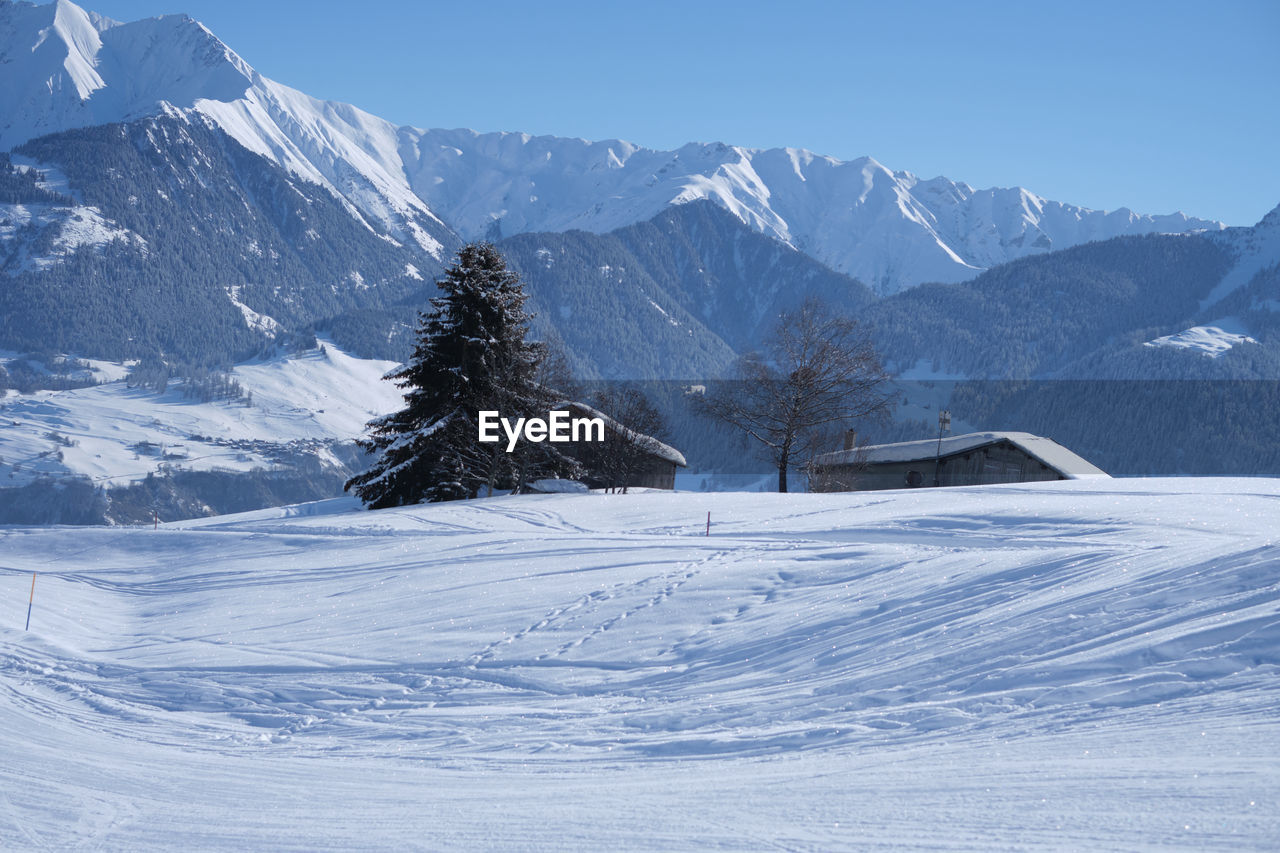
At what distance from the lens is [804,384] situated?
33125 millimetres

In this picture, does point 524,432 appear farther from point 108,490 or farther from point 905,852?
point 108,490

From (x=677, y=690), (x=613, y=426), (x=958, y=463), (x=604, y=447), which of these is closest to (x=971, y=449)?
(x=958, y=463)

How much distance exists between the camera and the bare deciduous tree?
109ft

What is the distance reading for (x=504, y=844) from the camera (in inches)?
300

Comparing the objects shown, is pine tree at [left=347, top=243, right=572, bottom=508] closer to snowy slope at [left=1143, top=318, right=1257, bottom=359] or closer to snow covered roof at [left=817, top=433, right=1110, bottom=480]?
snow covered roof at [left=817, top=433, right=1110, bottom=480]

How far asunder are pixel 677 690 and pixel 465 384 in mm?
20058

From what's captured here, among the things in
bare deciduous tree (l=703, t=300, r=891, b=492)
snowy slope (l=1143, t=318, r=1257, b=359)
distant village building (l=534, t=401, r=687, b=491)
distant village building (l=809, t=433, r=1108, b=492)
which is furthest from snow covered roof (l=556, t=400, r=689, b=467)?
snowy slope (l=1143, t=318, r=1257, b=359)

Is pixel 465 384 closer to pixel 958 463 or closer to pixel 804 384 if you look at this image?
pixel 804 384

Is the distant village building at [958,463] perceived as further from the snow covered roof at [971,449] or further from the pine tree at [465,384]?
the pine tree at [465,384]

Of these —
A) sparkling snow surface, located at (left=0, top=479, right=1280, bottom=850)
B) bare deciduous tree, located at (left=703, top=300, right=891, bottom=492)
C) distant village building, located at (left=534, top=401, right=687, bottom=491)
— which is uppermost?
bare deciduous tree, located at (left=703, top=300, right=891, bottom=492)

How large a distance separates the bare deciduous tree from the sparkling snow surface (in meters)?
13.2

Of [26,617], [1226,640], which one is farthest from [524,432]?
[1226,640]

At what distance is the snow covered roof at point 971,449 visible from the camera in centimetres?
4280

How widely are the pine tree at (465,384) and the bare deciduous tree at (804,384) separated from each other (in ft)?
23.4
